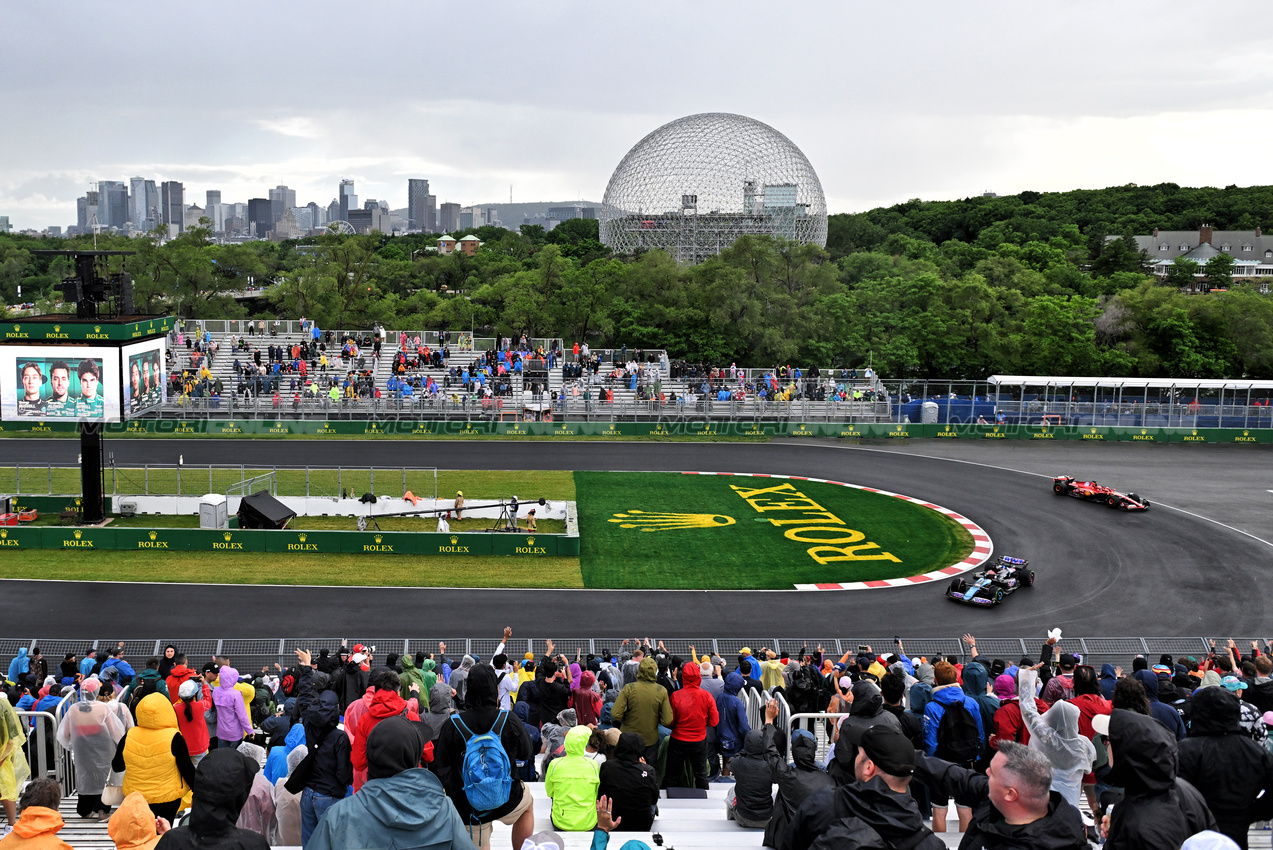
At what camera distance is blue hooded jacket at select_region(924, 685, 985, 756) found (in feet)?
35.2

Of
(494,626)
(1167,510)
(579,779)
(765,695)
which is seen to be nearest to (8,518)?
(494,626)

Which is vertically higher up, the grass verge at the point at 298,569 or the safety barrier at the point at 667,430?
the safety barrier at the point at 667,430

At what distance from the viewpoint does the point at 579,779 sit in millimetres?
8914

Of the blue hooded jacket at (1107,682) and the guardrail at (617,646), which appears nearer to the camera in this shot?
the blue hooded jacket at (1107,682)

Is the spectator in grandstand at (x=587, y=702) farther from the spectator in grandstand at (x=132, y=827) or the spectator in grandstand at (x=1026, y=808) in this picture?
the spectator in grandstand at (x=1026, y=808)

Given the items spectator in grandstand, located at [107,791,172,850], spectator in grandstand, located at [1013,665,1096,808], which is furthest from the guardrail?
spectator in grandstand, located at [107,791,172,850]

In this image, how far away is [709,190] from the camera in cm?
9131

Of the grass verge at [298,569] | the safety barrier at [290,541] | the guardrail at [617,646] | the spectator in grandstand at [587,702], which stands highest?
the spectator in grandstand at [587,702]

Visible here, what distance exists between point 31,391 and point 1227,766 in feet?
109

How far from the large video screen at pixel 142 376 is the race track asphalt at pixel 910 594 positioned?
7.01 m

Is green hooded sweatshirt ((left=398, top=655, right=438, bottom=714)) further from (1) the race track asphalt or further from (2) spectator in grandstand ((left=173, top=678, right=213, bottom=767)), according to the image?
(1) the race track asphalt

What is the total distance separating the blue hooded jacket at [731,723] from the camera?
12758mm

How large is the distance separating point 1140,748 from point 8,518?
116 ft

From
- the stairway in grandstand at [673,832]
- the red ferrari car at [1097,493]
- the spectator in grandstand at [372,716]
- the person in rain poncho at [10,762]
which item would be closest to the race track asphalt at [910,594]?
the red ferrari car at [1097,493]
